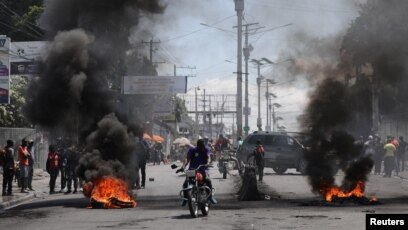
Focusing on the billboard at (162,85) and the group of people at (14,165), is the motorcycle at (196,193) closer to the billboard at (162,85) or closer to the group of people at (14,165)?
the group of people at (14,165)

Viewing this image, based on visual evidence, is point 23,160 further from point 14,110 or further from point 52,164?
point 14,110

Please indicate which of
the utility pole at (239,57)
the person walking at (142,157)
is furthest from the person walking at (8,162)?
the utility pole at (239,57)

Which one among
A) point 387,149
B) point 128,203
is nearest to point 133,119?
point 128,203

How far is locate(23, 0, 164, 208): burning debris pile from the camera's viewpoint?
57.1ft

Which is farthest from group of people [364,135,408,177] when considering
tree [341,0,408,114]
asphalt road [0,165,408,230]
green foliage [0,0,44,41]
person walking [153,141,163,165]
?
person walking [153,141,163,165]

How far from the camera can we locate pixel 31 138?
3462 cm

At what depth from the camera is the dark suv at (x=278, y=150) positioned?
1283 inches

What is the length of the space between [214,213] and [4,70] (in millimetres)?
16068

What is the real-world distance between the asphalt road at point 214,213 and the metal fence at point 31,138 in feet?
36.3

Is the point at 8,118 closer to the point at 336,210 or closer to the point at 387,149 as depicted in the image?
the point at 387,149

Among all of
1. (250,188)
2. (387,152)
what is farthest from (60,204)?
(387,152)

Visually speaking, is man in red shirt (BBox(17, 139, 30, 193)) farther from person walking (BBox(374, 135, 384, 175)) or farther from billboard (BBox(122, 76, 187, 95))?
billboard (BBox(122, 76, 187, 95))

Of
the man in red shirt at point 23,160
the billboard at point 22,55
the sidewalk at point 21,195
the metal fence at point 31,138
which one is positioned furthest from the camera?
the billboard at point 22,55

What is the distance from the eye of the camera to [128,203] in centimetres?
1666
